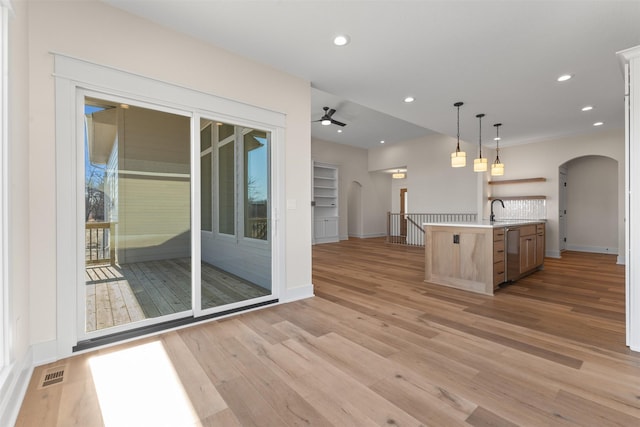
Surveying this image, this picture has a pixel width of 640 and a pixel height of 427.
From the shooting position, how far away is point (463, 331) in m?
2.58

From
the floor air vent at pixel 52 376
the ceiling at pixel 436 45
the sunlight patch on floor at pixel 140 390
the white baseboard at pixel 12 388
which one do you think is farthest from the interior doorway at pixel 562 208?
the white baseboard at pixel 12 388

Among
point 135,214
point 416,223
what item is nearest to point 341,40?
point 135,214

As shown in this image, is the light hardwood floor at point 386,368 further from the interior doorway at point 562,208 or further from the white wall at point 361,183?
the white wall at point 361,183

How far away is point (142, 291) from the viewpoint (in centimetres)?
267

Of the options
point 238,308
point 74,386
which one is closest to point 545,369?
point 238,308

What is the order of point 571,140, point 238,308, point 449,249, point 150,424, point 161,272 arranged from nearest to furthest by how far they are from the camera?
point 150,424, point 161,272, point 238,308, point 449,249, point 571,140

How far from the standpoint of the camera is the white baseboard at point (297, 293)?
3.41 m

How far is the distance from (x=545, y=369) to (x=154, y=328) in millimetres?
3061

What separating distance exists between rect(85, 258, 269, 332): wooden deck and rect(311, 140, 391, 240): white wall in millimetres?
6648

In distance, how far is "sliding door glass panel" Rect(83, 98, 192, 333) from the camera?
93.4 inches

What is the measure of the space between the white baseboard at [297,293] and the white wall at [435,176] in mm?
6083

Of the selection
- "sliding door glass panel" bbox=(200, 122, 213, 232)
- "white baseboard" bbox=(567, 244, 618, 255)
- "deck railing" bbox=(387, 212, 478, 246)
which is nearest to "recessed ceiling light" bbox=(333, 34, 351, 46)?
"sliding door glass panel" bbox=(200, 122, 213, 232)

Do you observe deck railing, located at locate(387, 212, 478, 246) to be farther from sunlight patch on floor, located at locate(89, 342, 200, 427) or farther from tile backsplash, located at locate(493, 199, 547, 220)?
sunlight patch on floor, located at locate(89, 342, 200, 427)

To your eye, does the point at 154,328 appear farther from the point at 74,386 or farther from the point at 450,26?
the point at 450,26
